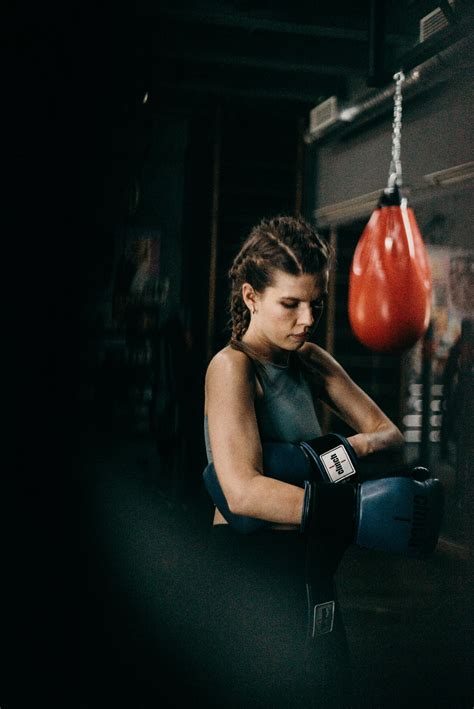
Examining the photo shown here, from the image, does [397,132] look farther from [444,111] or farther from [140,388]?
[444,111]

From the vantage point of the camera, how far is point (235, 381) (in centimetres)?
111

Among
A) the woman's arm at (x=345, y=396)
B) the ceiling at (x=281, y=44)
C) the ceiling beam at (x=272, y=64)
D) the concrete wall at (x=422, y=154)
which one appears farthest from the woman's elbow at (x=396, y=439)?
the ceiling beam at (x=272, y=64)

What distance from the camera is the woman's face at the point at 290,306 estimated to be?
3.80 feet

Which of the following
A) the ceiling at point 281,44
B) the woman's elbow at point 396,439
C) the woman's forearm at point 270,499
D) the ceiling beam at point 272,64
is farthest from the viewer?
the ceiling beam at point 272,64

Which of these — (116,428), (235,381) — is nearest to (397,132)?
(235,381)

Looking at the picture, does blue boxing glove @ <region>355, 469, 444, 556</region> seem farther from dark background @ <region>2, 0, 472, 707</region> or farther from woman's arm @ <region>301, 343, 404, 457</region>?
dark background @ <region>2, 0, 472, 707</region>

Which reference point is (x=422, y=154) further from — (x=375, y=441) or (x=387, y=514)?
(x=387, y=514)

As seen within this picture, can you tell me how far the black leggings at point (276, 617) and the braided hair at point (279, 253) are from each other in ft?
1.17

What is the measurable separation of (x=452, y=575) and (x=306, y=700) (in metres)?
1.77

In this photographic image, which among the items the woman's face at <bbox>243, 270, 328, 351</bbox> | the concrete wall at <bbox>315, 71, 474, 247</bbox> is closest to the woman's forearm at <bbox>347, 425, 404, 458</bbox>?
the woman's face at <bbox>243, 270, 328, 351</bbox>

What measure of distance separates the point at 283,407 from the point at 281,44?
8.36 feet

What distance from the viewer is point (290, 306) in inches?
45.9

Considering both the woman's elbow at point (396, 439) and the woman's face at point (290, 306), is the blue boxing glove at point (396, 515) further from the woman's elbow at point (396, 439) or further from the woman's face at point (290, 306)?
the woman's face at point (290, 306)

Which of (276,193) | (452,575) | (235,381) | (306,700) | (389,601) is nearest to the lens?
(235,381)
